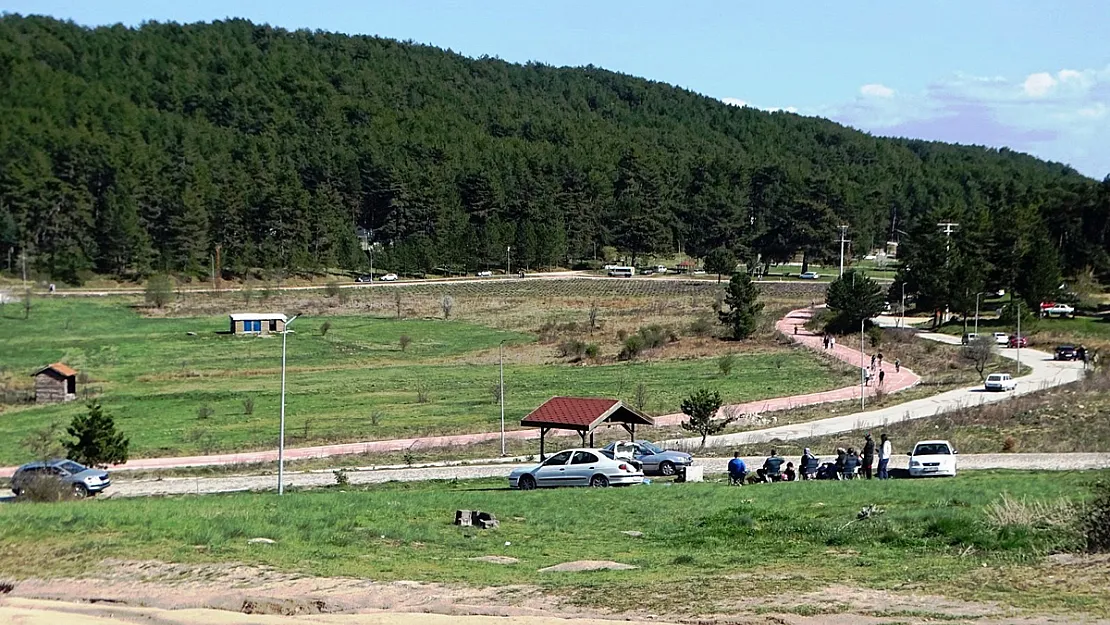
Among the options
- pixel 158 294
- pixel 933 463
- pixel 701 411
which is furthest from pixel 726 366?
pixel 158 294

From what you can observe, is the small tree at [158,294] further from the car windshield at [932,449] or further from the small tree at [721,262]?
the car windshield at [932,449]

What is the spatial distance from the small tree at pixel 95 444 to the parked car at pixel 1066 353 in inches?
2008

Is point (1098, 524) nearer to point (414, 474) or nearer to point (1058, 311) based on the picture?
point (414, 474)

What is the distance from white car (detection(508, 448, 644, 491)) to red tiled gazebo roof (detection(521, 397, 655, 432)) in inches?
179

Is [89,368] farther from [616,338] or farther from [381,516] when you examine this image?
[381,516]

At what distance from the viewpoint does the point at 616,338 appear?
80000 millimetres

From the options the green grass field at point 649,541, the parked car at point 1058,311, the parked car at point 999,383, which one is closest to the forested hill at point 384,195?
the parked car at point 1058,311

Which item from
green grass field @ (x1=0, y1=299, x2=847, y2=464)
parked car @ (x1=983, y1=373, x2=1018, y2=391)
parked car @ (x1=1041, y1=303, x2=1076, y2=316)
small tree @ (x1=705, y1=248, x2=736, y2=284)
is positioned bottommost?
green grass field @ (x1=0, y1=299, x2=847, y2=464)

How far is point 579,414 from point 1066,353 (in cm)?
4259

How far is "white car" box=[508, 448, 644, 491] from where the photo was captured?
83.1 ft

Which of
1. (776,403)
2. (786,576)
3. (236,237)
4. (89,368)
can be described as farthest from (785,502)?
(236,237)

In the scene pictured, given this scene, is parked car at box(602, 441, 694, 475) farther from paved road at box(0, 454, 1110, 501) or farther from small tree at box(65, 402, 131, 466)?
small tree at box(65, 402, 131, 466)

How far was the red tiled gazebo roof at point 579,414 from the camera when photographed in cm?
3094

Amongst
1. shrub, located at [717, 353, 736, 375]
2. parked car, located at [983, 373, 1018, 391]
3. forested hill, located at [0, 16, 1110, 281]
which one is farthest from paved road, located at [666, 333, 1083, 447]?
forested hill, located at [0, 16, 1110, 281]
